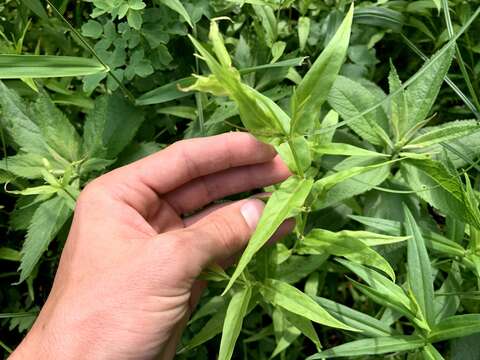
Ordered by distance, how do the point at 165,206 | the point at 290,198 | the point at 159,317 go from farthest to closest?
the point at 165,206 < the point at 159,317 < the point at 290,198

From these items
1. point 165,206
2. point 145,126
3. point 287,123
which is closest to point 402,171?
point 287,123

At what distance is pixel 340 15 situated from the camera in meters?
1.41

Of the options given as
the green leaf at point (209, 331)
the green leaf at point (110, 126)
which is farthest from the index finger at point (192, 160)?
the green leaf at point (209, 331)

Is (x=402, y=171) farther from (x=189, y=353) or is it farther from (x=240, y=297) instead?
(x=189, y=353)

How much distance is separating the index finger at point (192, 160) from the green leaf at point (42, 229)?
13 centimetres

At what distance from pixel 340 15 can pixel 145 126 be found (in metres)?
0.61

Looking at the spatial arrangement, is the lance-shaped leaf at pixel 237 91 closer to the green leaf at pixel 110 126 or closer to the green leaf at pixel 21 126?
the green leaf at pixel 110 126

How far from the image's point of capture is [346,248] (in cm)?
98

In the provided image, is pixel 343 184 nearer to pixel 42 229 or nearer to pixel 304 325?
pixel 304 325


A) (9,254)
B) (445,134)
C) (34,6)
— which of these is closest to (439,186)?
(445,134)

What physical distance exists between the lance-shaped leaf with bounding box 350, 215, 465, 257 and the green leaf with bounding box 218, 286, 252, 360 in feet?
0.94

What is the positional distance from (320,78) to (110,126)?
0.65 meters

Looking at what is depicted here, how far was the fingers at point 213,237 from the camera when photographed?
0.96 meters

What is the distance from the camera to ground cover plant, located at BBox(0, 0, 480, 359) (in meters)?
0.95
